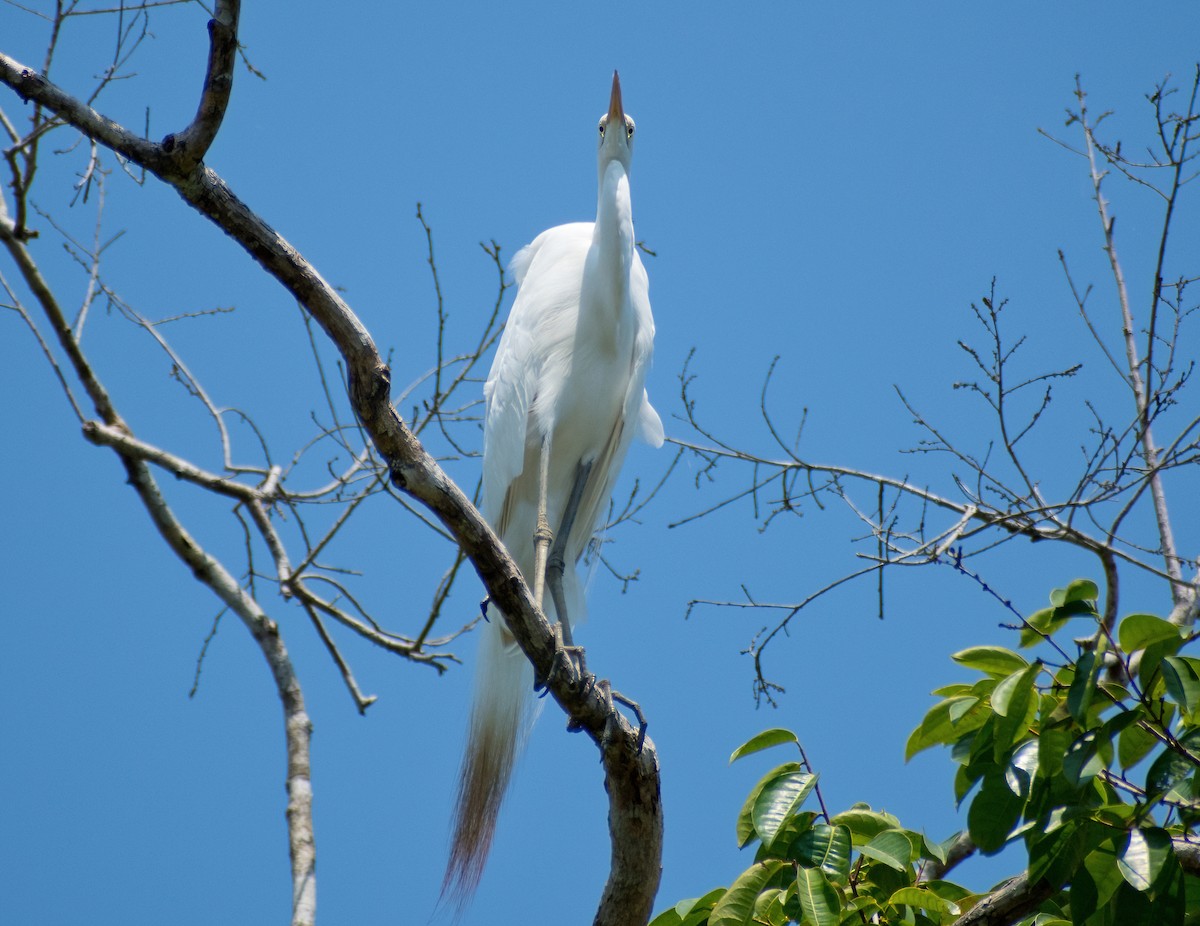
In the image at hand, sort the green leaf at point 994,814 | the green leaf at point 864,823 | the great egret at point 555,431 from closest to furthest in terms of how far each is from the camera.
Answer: the green leaf at point 994,814, the green leaf at point 864,823, the great egret at point 555,431

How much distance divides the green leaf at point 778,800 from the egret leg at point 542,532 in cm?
135

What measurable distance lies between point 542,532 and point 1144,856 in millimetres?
2168

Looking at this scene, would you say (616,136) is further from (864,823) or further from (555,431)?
(864,823)

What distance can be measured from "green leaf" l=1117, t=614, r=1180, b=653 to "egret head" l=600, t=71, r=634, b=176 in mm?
2789

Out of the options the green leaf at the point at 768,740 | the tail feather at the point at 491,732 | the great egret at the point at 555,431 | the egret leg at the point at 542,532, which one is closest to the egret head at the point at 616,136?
the great egret at the point at 555,431

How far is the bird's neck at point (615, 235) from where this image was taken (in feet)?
13.2

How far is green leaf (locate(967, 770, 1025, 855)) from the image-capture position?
7.13 feet

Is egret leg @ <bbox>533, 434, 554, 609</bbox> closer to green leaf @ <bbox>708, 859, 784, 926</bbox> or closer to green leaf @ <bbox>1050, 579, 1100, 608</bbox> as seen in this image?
green leaf @ <bbox>708, 859, 784, 926</bbox>

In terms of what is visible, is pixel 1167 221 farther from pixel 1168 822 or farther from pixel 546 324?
pixel 546 324

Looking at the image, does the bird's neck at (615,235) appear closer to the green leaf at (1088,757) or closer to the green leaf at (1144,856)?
the green leaf at (1088,757)

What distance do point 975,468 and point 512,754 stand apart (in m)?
1.88

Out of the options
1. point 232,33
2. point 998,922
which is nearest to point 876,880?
point 998,922

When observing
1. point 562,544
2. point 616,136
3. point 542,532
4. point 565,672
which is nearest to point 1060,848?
point 565,672

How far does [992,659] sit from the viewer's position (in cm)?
220
